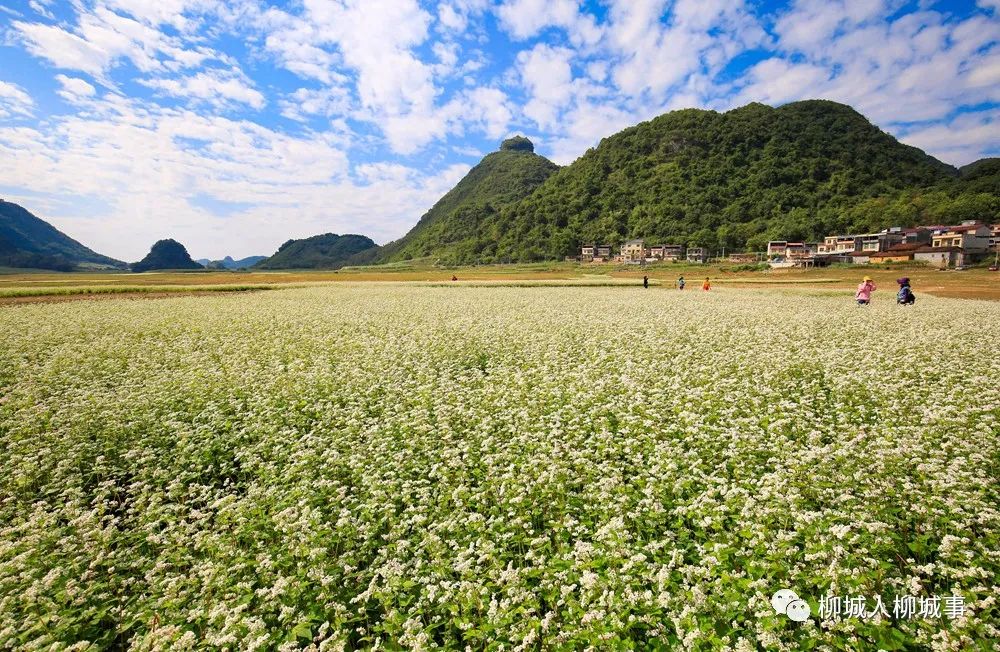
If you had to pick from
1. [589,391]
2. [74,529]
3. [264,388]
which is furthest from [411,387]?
[74,529]

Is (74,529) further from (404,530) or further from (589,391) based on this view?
(589,391)

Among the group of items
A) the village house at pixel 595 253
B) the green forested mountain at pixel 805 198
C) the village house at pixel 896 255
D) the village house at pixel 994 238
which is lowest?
the village house at pixel 896 255

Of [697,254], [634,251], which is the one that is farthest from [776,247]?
[634,251]

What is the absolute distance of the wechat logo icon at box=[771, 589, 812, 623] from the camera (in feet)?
14.0

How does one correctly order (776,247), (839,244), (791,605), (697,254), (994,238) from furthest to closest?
(697,254) < (776,247) < (839,244) < (994,238) < (791,605)

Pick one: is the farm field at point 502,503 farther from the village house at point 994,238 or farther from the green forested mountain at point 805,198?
→ the green forested mountain at point 805,198

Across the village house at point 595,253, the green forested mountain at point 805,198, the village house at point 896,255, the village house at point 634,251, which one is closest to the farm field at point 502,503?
the village house at point 896,255

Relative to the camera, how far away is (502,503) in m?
6.41

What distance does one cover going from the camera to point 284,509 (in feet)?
21.2

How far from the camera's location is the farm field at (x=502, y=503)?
443cm

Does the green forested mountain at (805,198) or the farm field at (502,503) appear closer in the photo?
the farm field at (502,503)

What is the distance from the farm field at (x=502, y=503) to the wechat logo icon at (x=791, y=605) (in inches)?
4.4

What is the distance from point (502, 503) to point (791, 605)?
11.7 feet

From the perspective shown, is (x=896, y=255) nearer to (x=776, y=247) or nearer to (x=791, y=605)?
(x=776, y=247)
